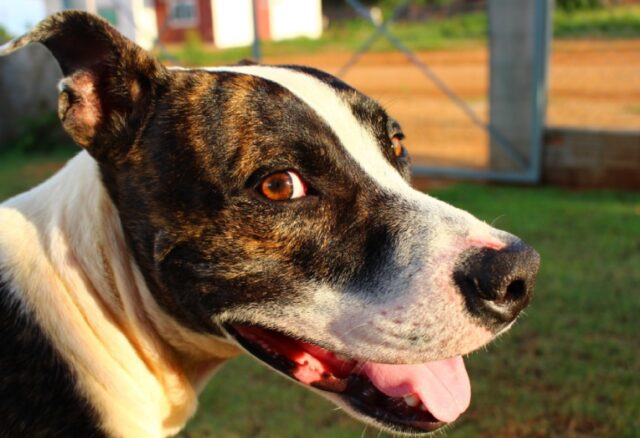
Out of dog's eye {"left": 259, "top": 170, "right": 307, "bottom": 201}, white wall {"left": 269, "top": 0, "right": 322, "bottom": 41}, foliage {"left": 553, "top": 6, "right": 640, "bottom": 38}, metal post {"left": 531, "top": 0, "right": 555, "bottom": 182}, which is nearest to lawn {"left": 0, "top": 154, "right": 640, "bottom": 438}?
dog's eye {"left": 259, "top": 170, "right": 307, "bottom": 201}

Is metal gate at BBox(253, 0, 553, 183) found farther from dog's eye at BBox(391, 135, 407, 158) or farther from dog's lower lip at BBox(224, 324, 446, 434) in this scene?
dog's lower lip at BBox(224, 324, 446, 434)

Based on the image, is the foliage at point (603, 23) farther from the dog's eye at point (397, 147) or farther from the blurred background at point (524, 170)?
the dog's eye at point (397, 147)

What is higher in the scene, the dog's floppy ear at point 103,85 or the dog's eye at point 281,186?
the dog's floppy ear at point 103,85

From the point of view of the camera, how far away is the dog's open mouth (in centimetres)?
238

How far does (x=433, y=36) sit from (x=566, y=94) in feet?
15.1

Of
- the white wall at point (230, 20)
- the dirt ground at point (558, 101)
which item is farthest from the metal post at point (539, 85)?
the white wall at point (230, 20)

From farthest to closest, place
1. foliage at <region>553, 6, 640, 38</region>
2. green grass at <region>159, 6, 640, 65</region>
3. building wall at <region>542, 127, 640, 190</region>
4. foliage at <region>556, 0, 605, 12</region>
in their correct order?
foliage at <region>556, 0, 605, 12</region>
green grass at <region>159, 6, 640, 65</region>
foliage at <region>553, 6, 640, 38</region>
building wall at <region>542, 127, 640, 190</region>

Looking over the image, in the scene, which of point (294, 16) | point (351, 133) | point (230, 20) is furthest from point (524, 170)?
point (294, 16)

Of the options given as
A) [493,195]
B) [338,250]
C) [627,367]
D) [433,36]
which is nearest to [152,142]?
[338,250]

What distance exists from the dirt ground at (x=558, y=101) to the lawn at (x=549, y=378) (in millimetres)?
2639

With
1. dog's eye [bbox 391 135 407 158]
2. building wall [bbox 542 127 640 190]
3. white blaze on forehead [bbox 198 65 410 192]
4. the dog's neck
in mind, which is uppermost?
white blaze on forehead [bbox 198 65 410 192]

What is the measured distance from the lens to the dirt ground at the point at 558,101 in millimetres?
9516

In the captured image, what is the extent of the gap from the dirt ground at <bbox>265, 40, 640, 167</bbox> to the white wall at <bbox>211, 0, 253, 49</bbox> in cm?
1483

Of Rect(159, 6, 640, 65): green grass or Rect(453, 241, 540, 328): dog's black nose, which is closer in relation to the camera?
Rect(453, 241, 540, 328): dog's black nose
